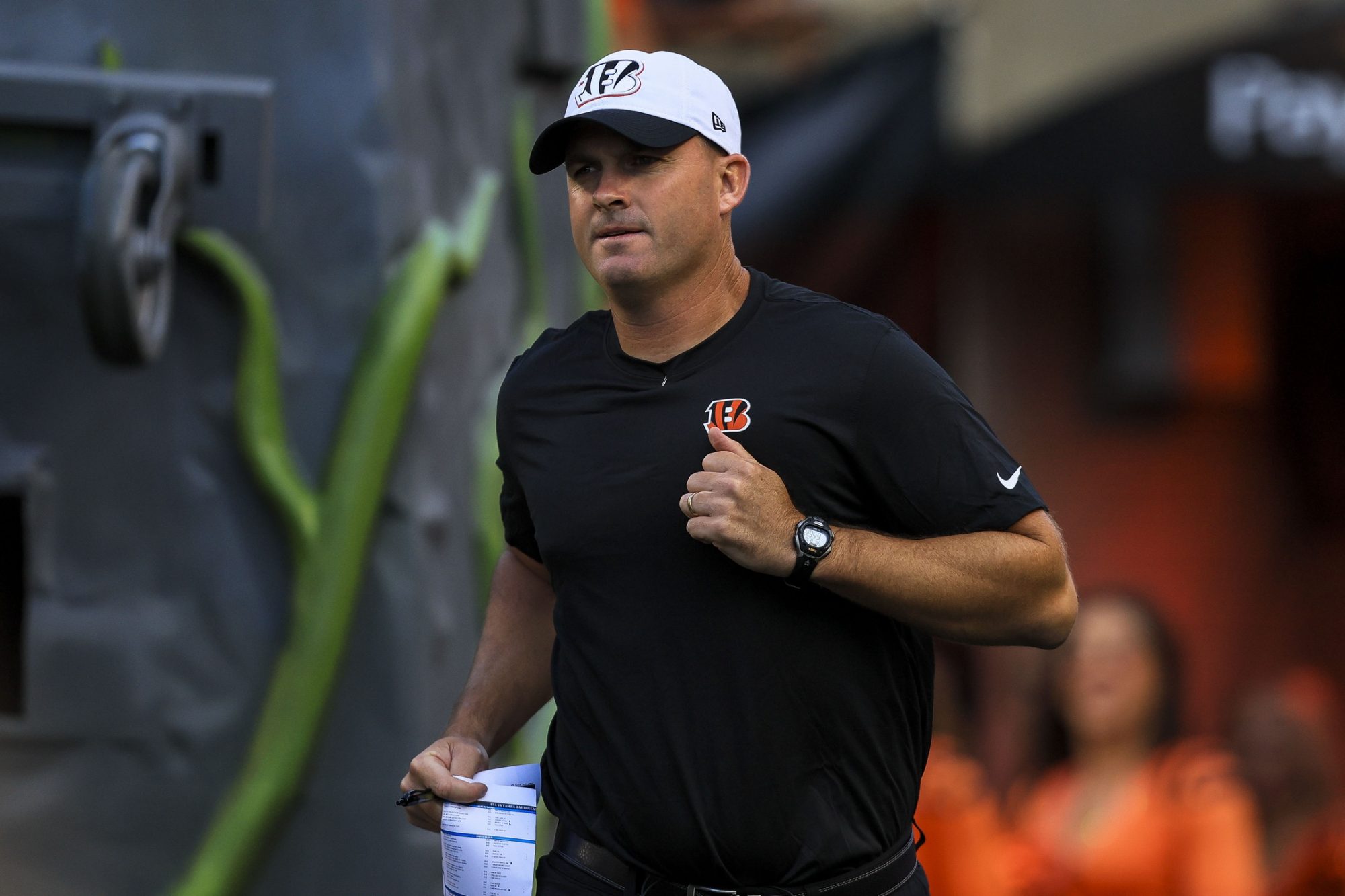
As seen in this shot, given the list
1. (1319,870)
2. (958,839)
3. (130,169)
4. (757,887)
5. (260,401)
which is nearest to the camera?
(757,887)

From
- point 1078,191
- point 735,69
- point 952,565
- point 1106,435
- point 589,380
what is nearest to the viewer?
point 952,565

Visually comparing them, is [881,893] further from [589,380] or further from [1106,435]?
[1106,435]

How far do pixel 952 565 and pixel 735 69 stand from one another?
6.35 m

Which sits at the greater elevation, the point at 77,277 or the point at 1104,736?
the point at 77,277

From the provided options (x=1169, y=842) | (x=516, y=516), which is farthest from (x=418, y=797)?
(x=1169, y=842)

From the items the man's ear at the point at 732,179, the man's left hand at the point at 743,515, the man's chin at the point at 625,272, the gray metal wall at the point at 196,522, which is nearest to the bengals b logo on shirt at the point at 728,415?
the man's left hand at the point at 743,515

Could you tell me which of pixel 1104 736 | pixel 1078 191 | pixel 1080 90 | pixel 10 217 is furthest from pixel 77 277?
pixel 1080 90

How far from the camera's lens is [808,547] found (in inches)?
91.8

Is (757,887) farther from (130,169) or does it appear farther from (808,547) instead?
(130,169)

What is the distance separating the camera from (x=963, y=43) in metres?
7.98

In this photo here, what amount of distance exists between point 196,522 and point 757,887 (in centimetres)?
160

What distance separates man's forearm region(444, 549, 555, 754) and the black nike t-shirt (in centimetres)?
30

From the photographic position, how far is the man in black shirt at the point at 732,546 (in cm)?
238

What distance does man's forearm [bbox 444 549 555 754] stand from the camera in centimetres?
286
